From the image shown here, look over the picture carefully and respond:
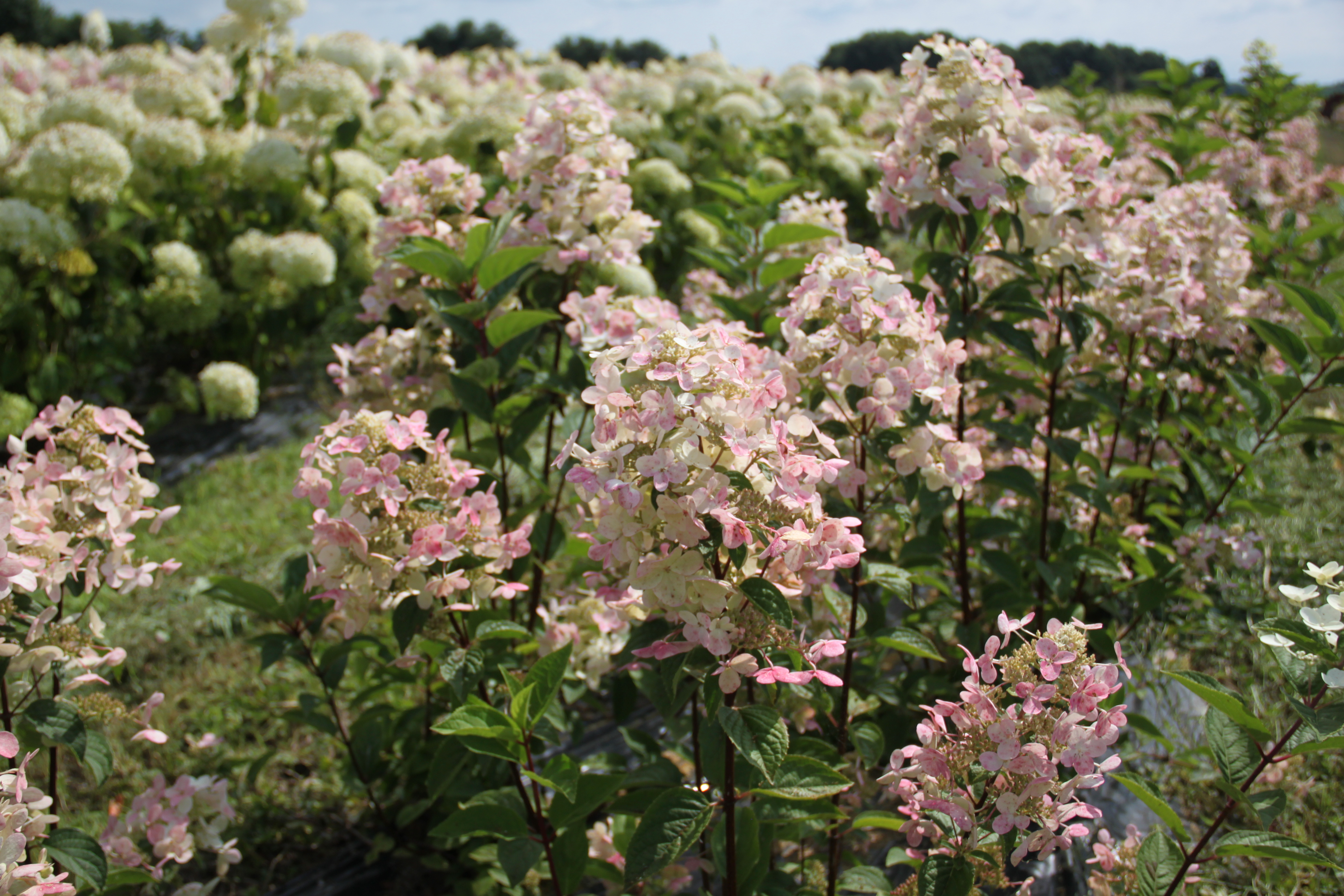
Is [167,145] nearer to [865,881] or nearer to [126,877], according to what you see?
[126,877]

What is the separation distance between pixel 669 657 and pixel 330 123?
4.41 metres

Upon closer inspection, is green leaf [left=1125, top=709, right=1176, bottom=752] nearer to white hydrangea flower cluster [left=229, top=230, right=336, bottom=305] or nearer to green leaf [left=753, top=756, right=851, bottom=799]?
green leaf [left=753, top=756, right=851, bottom=799]

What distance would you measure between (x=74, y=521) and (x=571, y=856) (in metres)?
0.95

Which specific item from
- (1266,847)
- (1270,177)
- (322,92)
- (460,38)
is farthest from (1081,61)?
(460,38)

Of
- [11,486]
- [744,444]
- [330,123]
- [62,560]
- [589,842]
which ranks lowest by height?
[589,842]

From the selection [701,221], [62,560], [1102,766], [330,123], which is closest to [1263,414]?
[1102,766]

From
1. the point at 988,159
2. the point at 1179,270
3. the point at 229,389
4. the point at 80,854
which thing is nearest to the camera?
the point at 80,854

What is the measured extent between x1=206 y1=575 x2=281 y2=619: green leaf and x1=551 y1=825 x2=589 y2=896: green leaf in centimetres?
70

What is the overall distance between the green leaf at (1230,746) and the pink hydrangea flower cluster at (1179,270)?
88cm

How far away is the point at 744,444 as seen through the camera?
1.00 meters

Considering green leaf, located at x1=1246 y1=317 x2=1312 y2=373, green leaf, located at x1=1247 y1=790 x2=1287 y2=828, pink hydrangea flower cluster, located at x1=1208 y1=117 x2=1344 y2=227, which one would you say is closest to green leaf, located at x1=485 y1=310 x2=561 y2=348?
green leaf, located at x1=1247 y1=790 x2=1287 y2=828

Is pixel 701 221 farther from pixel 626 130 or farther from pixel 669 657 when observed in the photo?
pixel 669 657

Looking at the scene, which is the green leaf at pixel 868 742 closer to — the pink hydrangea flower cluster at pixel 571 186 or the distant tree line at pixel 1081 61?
the pink hydrangea flower cluster at pixel 571 186

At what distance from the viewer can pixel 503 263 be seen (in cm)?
159
